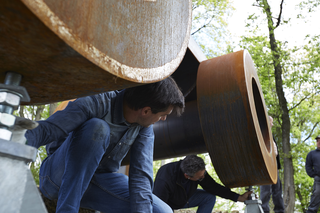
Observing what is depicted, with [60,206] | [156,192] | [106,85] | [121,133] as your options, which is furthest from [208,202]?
[106,85]

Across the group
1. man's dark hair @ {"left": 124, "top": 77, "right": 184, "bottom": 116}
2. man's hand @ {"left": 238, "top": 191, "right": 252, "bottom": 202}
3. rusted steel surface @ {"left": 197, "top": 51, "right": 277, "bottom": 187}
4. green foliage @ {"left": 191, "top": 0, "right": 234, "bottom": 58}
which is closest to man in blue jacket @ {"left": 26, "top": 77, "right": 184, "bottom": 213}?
man's dark hair @ {"left": 124, "top": 77, "right": 184, "bottom": 116}

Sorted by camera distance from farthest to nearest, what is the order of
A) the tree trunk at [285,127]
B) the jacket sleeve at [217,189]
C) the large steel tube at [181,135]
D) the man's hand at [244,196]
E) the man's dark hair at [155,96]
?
the tree trunk at [285,127] < the jacket sleeve at [217,189] < the man's hand at [244,196] < the large steel tube at [181,135] < the man's dark hair at [155,96]

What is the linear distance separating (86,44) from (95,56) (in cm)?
4

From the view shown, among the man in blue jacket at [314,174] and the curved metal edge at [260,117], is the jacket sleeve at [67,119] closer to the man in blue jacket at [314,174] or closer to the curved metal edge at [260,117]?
the curved metal edge at [260,117]

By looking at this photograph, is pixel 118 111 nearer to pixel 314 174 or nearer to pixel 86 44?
pixel 86 44

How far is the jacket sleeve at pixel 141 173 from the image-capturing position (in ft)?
5.36

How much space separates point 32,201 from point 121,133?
1139 mm

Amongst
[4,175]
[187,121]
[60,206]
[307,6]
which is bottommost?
[60,206]

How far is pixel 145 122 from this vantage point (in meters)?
1.69

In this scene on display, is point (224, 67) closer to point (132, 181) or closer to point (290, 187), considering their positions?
point (132, 181)

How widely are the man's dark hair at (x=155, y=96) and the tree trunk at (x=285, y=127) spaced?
814cm

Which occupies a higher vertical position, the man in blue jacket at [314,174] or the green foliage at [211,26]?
the green foliage at [211,26]

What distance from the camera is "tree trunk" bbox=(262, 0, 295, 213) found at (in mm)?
8406

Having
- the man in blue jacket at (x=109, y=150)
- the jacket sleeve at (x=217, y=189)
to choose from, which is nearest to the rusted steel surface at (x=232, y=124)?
the man in blue jacket at (x=109, y=150)
